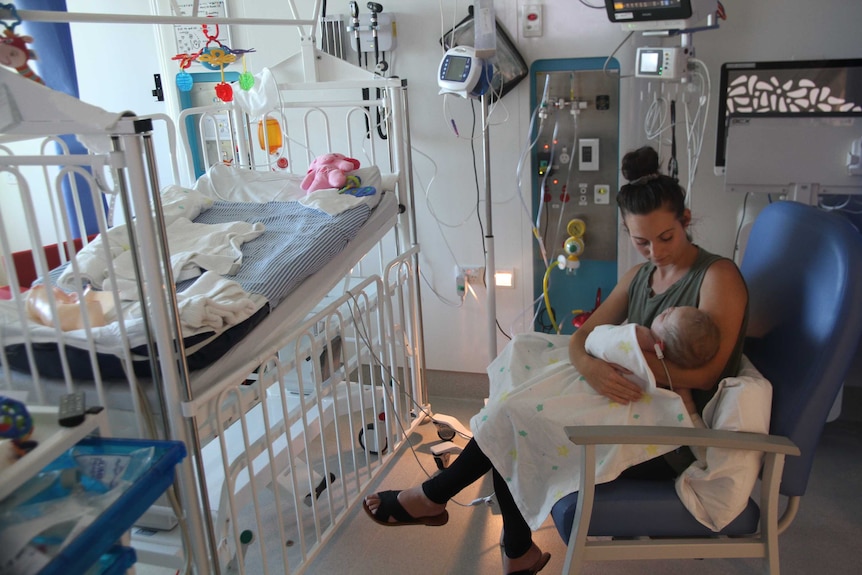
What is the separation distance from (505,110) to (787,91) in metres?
0.95

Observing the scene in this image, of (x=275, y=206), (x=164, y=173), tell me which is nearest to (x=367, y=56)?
(x=275, y=206)

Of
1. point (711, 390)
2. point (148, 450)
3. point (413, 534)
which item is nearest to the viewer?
point (148, 450)

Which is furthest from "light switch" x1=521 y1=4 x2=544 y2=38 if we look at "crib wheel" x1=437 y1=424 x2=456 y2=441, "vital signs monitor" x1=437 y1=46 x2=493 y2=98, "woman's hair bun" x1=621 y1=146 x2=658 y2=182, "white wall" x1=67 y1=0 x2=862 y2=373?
"crib wheel" x1=437 y1=424 x2=456 y2=441

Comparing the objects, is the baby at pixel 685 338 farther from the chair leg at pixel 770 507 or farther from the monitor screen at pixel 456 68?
the monitor screen at pixel 456 68

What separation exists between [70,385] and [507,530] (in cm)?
113

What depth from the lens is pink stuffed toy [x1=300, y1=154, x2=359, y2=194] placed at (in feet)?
7.36

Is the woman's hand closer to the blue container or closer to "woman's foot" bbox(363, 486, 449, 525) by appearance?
"woman's foot" bbox(363, 486, 449, 525)

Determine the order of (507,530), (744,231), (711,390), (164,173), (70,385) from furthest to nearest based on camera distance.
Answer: (164,173) < (744,231) < (507,530) < (711,390) < (70,385)

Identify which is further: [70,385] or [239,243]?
[239,243]

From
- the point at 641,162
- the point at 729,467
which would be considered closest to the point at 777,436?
the point at 729,467

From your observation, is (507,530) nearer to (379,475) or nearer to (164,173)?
(379,475)

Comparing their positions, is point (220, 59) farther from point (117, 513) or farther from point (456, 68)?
point (117, 513)

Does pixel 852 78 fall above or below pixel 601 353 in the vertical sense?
above

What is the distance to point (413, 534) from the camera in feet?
7.14
